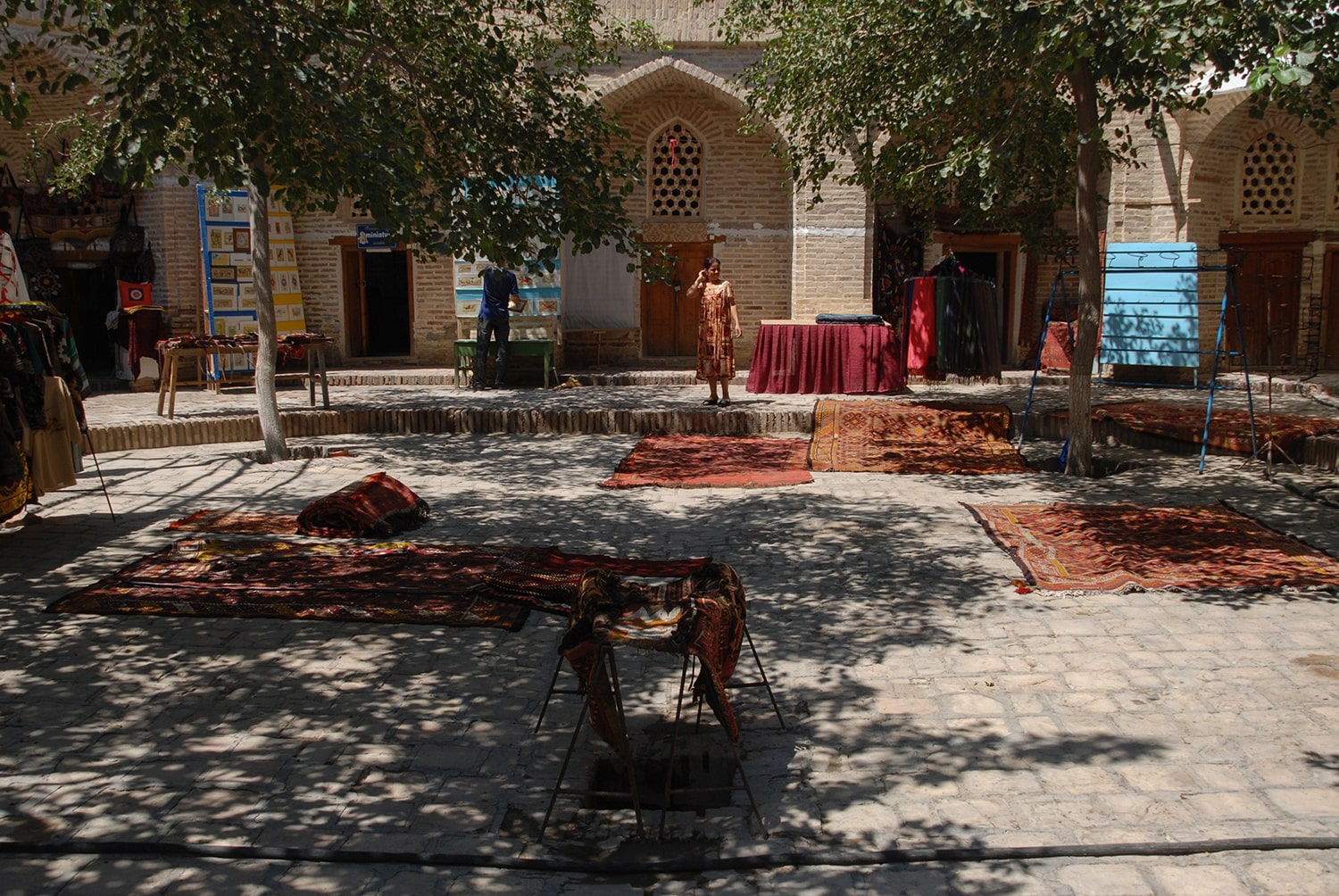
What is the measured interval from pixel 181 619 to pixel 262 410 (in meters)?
4.73

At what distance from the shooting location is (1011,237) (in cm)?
1753

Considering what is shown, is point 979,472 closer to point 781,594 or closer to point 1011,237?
point 781,594

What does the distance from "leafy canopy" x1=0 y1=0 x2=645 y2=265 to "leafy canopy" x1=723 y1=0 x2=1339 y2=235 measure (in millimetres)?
2790

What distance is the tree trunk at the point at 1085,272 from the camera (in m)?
8.66

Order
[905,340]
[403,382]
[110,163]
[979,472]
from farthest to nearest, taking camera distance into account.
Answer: [403,382] → [905,340] → [979,472] → [110,163]

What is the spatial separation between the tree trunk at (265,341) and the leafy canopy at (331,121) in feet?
7.38

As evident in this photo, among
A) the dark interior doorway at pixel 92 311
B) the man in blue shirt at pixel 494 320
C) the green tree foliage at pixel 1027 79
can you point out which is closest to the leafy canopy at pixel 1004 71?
the green tree foliage at pixel 1027 79

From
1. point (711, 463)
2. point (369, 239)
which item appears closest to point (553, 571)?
point (711, 463)

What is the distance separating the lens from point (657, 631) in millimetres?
3865

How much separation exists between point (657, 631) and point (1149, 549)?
426 centimetres

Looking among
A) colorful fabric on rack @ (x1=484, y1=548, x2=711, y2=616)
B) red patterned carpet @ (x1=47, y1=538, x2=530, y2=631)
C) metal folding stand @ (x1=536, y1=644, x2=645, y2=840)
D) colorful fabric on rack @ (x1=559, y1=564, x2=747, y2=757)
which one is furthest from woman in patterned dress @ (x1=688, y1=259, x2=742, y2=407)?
metal folding stand @ (x1=536, y1=644, x2=645, y2=840)

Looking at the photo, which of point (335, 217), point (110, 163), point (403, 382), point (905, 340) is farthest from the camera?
point (335, 217)

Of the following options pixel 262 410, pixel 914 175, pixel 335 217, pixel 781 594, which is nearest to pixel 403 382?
pixel 335 217

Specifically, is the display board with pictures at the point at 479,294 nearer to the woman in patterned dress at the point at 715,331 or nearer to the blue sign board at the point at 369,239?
the blue sign board at the point at 369,239
